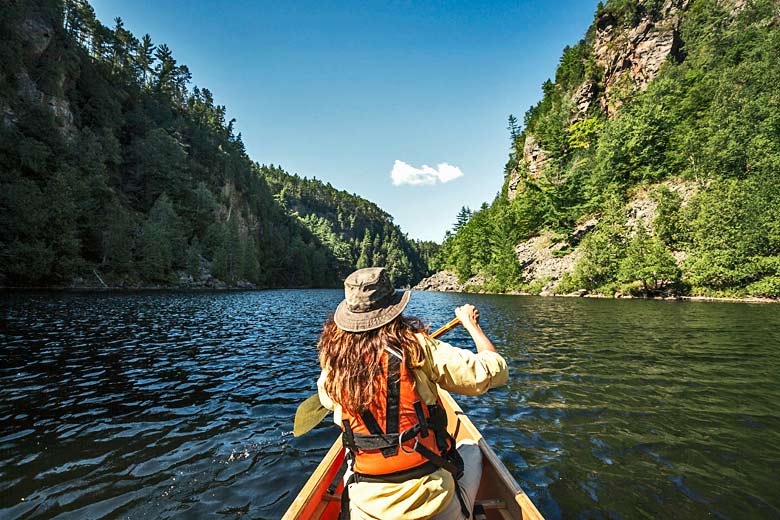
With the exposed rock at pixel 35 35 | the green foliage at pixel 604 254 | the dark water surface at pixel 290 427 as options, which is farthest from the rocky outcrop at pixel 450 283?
the exposed rock at pixel 35 35

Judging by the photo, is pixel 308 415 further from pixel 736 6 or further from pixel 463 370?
pixel 736 6

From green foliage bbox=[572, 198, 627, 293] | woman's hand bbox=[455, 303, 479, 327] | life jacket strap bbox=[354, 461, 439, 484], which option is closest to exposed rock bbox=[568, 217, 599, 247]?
green foliage bbox=[572, 198, 627, 293]

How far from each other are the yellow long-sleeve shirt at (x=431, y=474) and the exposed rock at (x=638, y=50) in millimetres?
74853

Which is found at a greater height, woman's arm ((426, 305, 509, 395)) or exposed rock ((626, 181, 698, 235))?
exposed rock ((626, 181, 698, 235))

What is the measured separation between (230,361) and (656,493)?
36.2 ft

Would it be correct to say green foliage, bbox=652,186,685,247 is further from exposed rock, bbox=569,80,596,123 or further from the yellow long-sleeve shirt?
Result: the yellow long-sleeve shirt

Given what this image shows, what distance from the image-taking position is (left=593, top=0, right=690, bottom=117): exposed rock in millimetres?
58406

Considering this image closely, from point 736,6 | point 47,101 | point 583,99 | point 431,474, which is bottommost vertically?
point 431,474

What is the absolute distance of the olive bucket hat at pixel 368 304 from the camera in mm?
2461

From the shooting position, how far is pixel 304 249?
101 m

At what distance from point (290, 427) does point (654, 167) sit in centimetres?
5702

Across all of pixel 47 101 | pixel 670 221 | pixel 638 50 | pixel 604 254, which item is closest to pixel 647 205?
pixel 670 221

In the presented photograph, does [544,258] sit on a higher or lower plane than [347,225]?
lower

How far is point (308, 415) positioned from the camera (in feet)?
11.1
